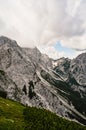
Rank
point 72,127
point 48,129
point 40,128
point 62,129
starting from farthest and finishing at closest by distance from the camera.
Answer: point 72,127 → point 62,129 → point 48,129 → point 40,128

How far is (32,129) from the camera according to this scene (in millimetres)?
71062

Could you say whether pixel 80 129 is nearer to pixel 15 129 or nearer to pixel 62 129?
pixel 62 129

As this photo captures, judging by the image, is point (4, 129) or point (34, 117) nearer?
point (4, 129)

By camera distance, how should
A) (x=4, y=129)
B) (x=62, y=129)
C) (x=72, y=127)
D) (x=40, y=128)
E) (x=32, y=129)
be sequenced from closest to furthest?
(x=4, y=129) → (x=32, y=129) → (x=40, y=128) → (x=62, y=129) → (x=72, y=127)

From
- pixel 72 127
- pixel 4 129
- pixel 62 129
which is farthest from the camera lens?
pixel 72 127

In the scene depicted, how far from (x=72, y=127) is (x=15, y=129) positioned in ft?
186

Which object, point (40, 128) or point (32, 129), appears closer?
point (32, 129)

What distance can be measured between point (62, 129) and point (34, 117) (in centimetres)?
1133

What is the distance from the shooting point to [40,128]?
8050cm

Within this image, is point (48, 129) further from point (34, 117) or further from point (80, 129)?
point (80, 129)

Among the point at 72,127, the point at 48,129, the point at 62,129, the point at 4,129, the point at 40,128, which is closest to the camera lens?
the point at 4,129

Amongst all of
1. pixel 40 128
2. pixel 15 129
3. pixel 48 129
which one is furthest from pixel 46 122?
pixel 15 129

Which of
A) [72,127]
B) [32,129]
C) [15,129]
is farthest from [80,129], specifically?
[15,129]

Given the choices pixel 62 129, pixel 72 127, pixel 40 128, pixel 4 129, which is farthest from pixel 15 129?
pixel 72 127
